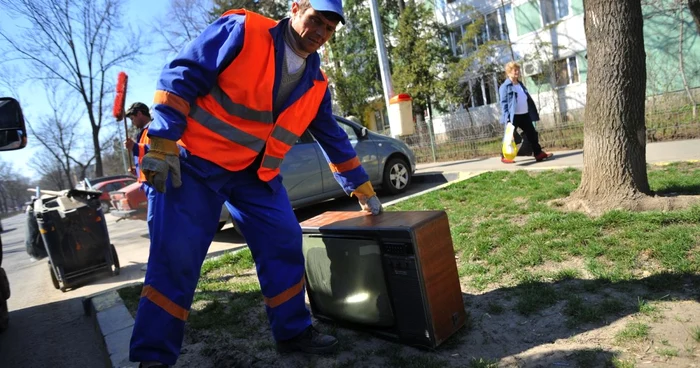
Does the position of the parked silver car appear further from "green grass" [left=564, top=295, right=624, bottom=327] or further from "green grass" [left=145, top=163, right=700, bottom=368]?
"green grass" [left=564, top=295, right=624, bottom=327]

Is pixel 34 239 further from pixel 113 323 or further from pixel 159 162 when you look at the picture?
pixel 159 162

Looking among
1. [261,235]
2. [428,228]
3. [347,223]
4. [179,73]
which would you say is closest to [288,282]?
[261,235]

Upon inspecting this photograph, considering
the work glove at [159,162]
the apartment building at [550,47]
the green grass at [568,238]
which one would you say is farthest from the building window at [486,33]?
the work glove at [159,162]

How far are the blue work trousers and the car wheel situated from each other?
5304 mm

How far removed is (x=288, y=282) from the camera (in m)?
2.57

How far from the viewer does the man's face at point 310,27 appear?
7.63ft

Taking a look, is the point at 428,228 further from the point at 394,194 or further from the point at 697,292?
the point at 394,194

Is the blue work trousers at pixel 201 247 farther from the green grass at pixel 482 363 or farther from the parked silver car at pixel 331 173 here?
the parked silver car at pixel 331 173

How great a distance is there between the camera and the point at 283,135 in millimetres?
2510

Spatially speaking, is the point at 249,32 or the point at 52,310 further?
the point at 52,310

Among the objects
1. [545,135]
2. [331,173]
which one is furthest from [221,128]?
[545,135]

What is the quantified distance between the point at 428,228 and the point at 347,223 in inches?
20.7

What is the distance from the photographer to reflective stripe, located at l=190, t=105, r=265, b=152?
90.1 inches

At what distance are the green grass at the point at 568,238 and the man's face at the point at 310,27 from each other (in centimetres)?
189
